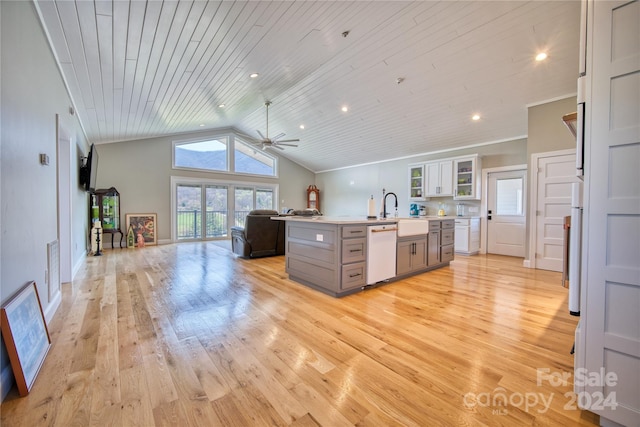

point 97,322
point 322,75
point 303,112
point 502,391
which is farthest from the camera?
point 303,112

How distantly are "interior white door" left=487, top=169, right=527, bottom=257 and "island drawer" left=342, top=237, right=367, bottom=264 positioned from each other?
442 centimetres

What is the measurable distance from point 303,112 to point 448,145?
365cm

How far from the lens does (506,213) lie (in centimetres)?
569

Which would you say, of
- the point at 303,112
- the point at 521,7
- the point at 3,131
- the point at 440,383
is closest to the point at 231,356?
the point at 440,383

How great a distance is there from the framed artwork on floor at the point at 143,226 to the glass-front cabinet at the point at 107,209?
0.36m

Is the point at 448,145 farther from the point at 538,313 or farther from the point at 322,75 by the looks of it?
the point at 538,313

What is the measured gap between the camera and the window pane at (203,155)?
7719 mm

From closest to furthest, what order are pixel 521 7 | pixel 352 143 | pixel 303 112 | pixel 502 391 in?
1. pixel 502 391
2. pixel 521 7
3. pixel 303 112
4. pixel 352 143

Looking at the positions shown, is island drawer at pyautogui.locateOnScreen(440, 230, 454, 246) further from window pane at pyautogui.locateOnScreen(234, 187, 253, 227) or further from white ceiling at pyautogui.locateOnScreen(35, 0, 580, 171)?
window pane at pyautogui.locateOnScreen(234, 187, 253, 227)

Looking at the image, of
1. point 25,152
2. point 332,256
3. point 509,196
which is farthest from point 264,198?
point 25,152

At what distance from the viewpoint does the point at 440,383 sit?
4.81 feet

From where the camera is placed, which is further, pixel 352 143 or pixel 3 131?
pixel 352 143

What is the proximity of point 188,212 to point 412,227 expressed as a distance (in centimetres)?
679

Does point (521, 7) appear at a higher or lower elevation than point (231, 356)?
higher
